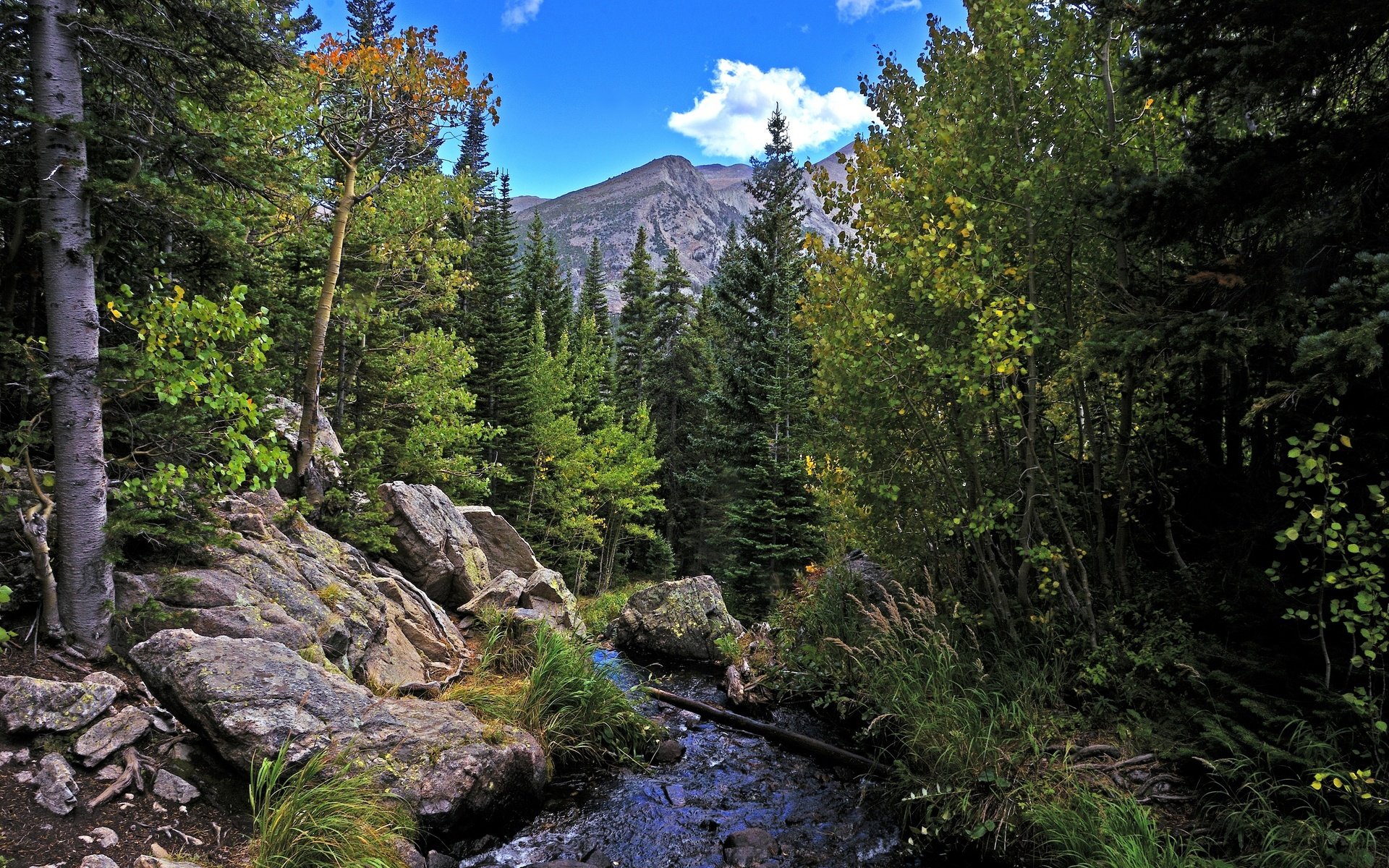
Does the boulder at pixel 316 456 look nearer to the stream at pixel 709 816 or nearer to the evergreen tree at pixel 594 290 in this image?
the stream at pixel 709 816

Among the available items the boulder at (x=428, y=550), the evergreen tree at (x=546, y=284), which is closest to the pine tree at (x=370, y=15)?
the evergreen tree at (x=546, y=284)

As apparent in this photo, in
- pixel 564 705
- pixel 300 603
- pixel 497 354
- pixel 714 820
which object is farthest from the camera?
pixel 497 354

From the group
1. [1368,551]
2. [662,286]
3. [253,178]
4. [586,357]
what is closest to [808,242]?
[1368,551]

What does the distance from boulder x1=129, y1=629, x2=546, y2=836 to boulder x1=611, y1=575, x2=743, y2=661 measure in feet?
23.9

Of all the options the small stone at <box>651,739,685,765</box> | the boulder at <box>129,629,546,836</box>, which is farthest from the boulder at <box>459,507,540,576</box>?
the boulder at <box>129,629,546,836</box>

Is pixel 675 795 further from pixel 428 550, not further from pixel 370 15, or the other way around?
pixel 370 15

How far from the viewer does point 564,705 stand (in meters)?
7.40

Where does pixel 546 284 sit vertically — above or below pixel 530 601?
above

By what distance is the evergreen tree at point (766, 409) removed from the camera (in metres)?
18.3

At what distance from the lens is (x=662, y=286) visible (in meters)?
38.6

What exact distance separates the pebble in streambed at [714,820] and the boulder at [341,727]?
44 cm

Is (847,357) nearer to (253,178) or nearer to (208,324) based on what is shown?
(208,324)

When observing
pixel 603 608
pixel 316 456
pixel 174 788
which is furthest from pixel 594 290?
pixel 174 788

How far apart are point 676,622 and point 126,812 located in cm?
1055
